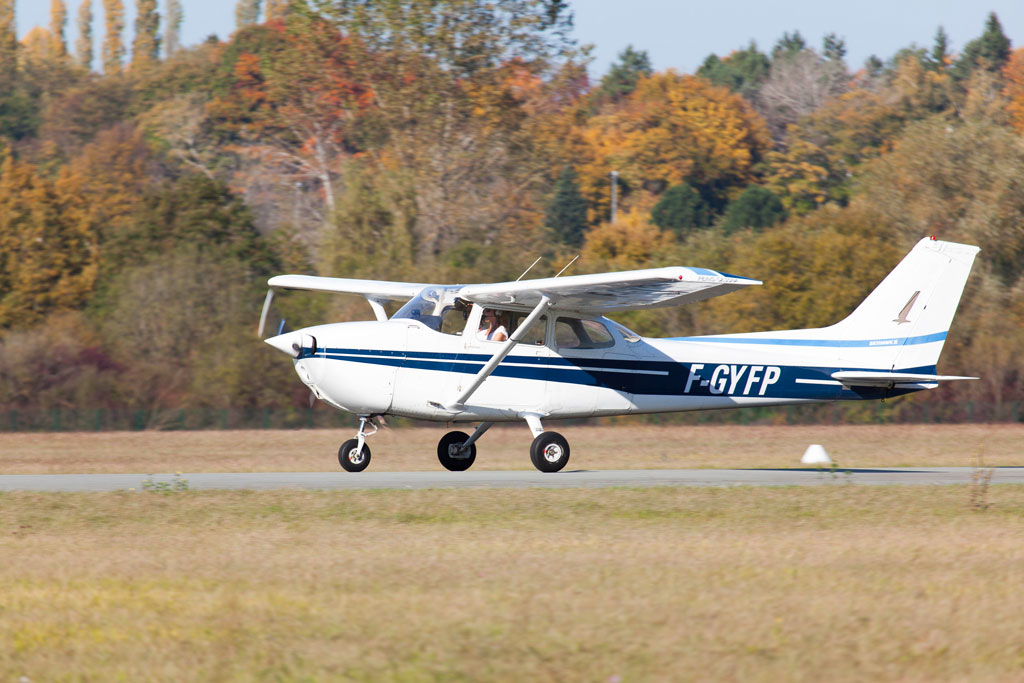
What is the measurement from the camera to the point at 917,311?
1769 centimetres

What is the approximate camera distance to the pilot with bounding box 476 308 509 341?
1652 centimetres

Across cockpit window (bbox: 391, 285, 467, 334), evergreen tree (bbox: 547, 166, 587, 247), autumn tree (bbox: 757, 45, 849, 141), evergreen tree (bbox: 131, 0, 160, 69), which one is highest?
evergreen tree (bbox: 131, 0, 160, 69)

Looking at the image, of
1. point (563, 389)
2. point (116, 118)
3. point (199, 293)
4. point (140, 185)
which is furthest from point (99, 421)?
point (116, 118)

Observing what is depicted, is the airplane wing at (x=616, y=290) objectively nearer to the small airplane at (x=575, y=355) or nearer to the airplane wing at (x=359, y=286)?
the small airplane at (x=575, y=355)

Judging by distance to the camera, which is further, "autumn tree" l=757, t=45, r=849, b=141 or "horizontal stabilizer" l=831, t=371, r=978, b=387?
"autumn tree" l=757, t=45, r=849, b=141

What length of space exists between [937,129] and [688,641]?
47556 millimetres

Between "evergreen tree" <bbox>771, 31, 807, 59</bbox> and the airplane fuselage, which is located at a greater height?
"evergreen tree" <bbox>771, 31, 807, 59</bbox>

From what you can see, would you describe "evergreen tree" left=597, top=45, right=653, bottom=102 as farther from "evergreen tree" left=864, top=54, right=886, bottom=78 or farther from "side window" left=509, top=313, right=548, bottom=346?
"side window" left=509, top=313, right=548, bottom=346

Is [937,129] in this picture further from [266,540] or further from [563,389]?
[266,540]

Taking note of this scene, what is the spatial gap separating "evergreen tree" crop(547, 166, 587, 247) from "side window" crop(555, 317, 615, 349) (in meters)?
62.2

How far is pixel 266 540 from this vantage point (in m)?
10.5

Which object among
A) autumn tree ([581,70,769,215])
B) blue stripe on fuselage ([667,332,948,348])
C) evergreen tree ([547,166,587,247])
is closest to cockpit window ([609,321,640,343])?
blue stripe on fuselage ([667,332,948,348])

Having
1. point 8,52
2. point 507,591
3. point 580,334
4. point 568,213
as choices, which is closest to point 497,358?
point 580,334

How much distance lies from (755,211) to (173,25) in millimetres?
125674
